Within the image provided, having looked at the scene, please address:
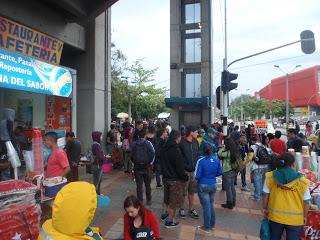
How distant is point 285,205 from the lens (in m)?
4.90

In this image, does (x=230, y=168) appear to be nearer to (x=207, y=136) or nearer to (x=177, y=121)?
(x=207, y=136)

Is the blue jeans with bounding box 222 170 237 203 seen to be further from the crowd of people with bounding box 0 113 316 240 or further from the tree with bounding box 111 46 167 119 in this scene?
the tree with bounding box 111 46 167 119

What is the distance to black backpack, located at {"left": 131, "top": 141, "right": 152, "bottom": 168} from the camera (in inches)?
321

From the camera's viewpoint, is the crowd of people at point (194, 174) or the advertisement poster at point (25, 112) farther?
the advertisement poster at point (25, 112)

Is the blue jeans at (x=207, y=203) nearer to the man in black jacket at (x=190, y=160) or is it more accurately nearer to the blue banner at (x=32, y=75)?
the man in black jacket at (x=190, y=160)

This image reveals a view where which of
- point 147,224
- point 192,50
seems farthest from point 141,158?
point 192,50

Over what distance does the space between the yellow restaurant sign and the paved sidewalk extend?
4.03 metres

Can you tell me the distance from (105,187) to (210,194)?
4098mm

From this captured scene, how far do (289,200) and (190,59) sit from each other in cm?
2216

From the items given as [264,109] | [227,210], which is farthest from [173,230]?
[264,109]

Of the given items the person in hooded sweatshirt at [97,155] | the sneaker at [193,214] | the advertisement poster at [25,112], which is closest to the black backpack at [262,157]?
the sneaker at [193,214]

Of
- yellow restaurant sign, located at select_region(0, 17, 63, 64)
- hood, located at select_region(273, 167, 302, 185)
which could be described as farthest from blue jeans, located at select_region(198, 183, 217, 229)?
yellow restaurant sign, located at select_region(0, 17, 63, 64)

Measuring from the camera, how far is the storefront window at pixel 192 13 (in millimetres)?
26362

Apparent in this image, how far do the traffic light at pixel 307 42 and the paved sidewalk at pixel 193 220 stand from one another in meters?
6.65
